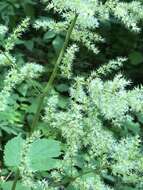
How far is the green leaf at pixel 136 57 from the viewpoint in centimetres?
595

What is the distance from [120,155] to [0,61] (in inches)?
20.8

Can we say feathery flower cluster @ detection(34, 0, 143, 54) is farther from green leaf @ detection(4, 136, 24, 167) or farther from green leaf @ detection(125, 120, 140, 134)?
green leaf @ detection(125, 120, 140, 134)

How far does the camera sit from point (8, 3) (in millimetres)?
5477

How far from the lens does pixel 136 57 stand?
5.99m

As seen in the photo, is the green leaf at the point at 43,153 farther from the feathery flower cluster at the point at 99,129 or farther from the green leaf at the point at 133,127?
the green leaf at the point at 133,127

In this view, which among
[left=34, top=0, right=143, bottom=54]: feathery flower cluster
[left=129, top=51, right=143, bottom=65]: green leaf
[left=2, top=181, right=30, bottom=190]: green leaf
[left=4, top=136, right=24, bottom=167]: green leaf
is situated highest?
[left=34, top=0, right=143, bottom=54]: feathery flower cluster

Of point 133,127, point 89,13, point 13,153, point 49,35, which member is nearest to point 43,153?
point 13,153

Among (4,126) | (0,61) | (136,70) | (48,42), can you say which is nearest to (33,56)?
(48,42)

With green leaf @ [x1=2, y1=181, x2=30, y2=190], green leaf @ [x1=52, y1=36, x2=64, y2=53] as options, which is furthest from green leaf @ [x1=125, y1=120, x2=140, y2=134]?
green leaf @ [x1=2, y1=181, x2=30, y2=190]

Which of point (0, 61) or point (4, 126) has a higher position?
point (0, 61)

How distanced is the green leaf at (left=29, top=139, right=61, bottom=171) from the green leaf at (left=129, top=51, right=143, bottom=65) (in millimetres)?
4031

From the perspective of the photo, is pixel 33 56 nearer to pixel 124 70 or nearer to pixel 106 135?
pixel 124 70

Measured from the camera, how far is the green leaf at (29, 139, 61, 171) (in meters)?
1.94

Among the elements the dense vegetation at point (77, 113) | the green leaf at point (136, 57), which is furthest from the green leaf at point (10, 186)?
the green leaf at point (136, 57)
